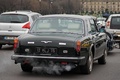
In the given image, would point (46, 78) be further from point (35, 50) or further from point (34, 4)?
point (34, 4)

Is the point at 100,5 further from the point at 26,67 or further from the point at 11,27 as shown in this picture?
the point at 26,67

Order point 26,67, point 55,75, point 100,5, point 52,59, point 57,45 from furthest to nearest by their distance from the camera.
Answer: point 100,5, point 26,67, point 55,75, point 57,45, point 52,59

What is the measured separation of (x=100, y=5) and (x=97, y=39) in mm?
178638

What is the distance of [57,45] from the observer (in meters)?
9.30

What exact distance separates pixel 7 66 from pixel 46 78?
8.38ft

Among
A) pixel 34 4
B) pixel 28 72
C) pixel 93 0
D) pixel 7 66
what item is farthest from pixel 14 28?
pixel 93 0

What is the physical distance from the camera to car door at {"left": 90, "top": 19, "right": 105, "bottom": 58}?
35.7 feet

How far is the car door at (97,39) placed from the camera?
35.7 feet

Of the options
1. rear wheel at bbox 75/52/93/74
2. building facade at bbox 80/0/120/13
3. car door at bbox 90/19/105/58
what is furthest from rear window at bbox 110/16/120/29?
building facade at bbox 80/0/120/13

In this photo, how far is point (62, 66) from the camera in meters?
9.61

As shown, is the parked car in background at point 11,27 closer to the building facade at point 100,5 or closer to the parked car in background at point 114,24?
the parked car in background at point 114,24

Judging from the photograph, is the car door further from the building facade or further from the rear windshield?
the building facade

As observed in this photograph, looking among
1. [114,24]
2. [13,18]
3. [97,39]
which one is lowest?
[114,24]

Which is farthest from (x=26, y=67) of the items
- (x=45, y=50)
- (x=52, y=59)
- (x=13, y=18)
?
(x=13, y=18)
